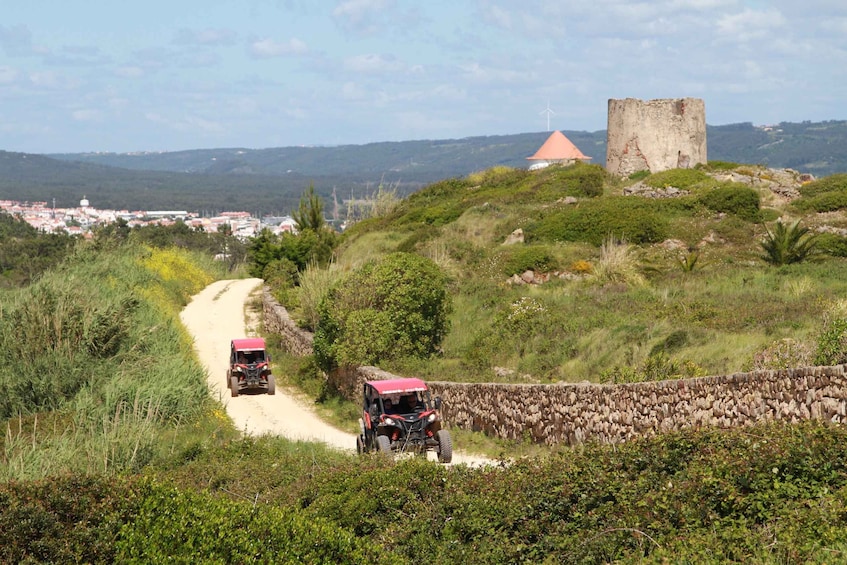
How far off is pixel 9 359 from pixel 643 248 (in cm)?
1795

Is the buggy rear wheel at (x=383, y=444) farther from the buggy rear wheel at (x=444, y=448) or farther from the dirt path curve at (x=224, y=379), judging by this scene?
the dirt path curve at (x=224, y=379)

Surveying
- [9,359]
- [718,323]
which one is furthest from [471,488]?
[9,359]

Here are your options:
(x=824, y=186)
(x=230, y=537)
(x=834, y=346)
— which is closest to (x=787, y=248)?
(x=834, y=346)

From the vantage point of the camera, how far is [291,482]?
11.6m

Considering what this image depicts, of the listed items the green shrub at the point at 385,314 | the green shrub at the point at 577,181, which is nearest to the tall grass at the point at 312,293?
the green shrub at the point at 385,314

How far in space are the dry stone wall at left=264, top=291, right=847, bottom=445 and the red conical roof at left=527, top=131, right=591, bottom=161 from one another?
43.4m

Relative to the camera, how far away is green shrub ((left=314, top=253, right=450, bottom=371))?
20234 mm

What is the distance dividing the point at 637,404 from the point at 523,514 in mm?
4449

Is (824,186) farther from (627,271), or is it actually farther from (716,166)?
(627,271)

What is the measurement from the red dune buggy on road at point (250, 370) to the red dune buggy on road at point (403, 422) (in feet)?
24.2

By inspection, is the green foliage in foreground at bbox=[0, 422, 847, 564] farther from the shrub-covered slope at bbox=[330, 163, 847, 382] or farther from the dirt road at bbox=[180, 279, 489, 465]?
the shrub-covered slope at bbox=[330, 163, 847, 382]

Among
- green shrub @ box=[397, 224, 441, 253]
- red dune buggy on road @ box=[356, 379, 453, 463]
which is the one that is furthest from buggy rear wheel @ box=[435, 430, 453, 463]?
green shrub @ box=[397, 224, 441, 253]

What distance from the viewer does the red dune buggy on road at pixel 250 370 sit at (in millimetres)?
21719

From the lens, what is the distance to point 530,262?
2716 cm
